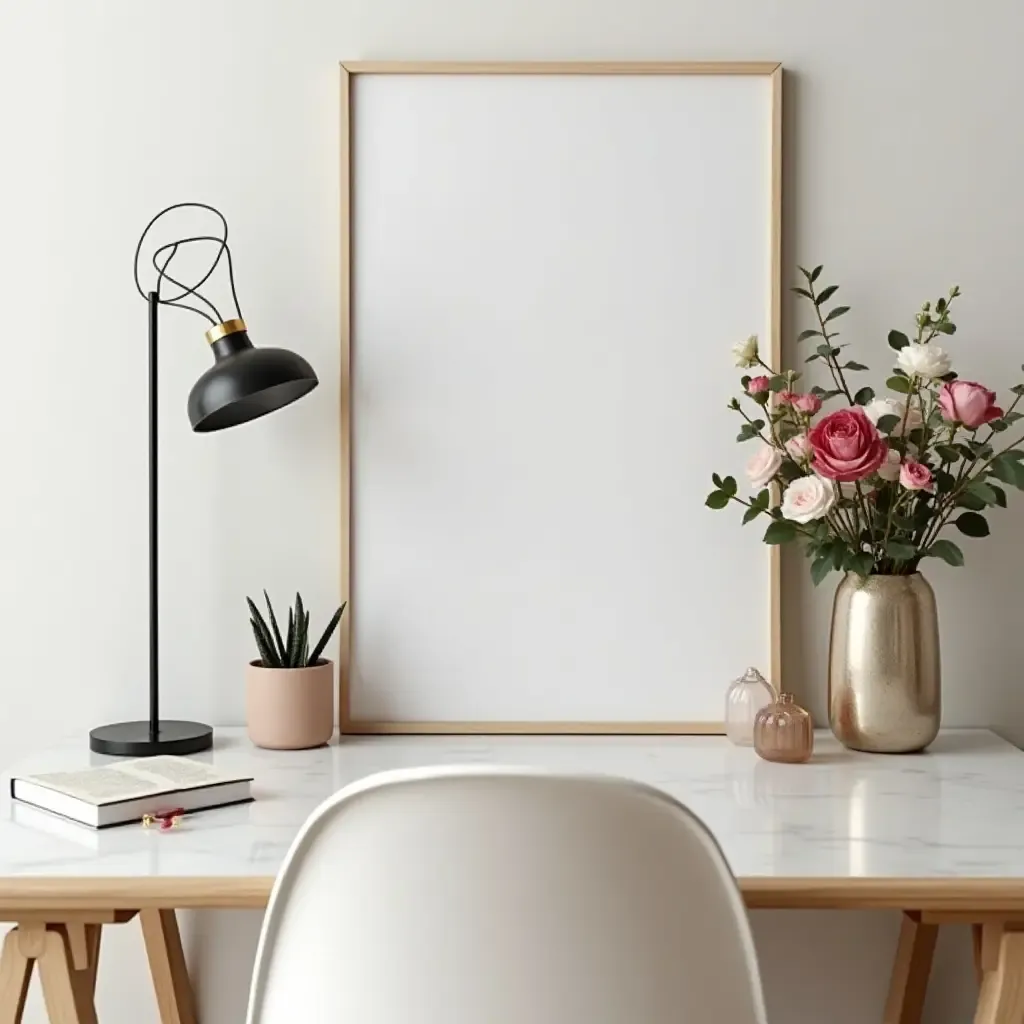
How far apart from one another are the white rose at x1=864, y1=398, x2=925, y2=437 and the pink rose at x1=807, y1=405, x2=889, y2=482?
0.05 metres

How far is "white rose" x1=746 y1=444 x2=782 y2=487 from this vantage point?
1.73 metres

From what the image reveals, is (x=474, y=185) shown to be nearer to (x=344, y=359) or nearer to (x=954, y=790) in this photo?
(x=344, y=359)

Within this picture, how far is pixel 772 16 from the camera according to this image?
1.88 m

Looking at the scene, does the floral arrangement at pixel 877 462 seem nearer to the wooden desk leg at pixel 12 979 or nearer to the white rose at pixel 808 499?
the white rose at pixel 808 499

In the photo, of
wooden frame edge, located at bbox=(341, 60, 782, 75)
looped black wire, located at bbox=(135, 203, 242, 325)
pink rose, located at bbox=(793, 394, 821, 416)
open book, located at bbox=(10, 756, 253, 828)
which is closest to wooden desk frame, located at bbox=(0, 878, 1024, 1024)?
open book, located at bbox=(10, 756, 253, 828)

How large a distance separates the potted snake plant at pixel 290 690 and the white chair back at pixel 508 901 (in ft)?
2.08

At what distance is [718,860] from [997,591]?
3.25ft

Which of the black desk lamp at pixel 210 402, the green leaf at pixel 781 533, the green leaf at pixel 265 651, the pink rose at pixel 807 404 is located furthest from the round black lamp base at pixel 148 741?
the pink rose at pixel 807 404

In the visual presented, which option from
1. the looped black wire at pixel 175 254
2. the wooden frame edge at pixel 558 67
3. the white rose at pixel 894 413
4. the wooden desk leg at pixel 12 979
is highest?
the wooden frame edge at pixel 558 67

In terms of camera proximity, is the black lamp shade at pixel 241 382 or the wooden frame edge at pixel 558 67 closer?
the black lamp shade at pixel 241 382

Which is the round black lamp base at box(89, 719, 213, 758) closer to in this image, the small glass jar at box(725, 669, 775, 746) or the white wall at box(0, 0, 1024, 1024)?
the white wall at box(0, 0, 1024, 1024)

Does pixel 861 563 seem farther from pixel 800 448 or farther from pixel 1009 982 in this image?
pixel 1009 982

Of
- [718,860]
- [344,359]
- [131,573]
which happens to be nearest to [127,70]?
[344,359]

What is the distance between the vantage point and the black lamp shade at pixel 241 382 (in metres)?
1.70
